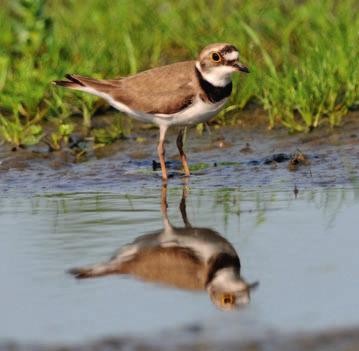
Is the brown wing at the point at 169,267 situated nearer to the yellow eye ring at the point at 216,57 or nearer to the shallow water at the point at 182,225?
the shallow water at the point at 182,225

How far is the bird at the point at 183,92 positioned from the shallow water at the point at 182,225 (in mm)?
440

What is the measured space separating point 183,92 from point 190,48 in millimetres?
2544

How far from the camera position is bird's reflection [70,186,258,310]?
5.54 m

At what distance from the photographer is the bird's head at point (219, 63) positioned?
894 cm

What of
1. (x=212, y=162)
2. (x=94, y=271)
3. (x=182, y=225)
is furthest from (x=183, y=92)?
(x=94, y=271)

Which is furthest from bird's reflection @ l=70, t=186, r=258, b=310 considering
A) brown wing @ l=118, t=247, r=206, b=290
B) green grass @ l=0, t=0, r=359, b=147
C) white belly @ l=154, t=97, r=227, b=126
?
green grass @ l=0, t=0, r=359, b=147

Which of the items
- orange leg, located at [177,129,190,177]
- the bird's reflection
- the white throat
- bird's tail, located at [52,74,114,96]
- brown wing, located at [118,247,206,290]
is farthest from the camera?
bird's tail, located at [52,74,114,96]

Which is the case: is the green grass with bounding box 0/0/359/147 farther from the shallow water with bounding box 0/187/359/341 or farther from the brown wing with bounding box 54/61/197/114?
the shallow water with bounding box 0/187/359/341

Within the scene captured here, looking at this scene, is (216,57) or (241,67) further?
(216,57)

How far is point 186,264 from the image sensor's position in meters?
6.00

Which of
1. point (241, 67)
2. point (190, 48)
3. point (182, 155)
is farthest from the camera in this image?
point (190, 48)

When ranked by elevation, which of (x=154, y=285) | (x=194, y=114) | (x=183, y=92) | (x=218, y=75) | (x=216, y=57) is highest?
(x=216, y=57)

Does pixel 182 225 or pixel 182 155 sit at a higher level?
pixel 182 155

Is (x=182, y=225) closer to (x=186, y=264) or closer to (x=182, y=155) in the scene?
(x=186, y=264)
